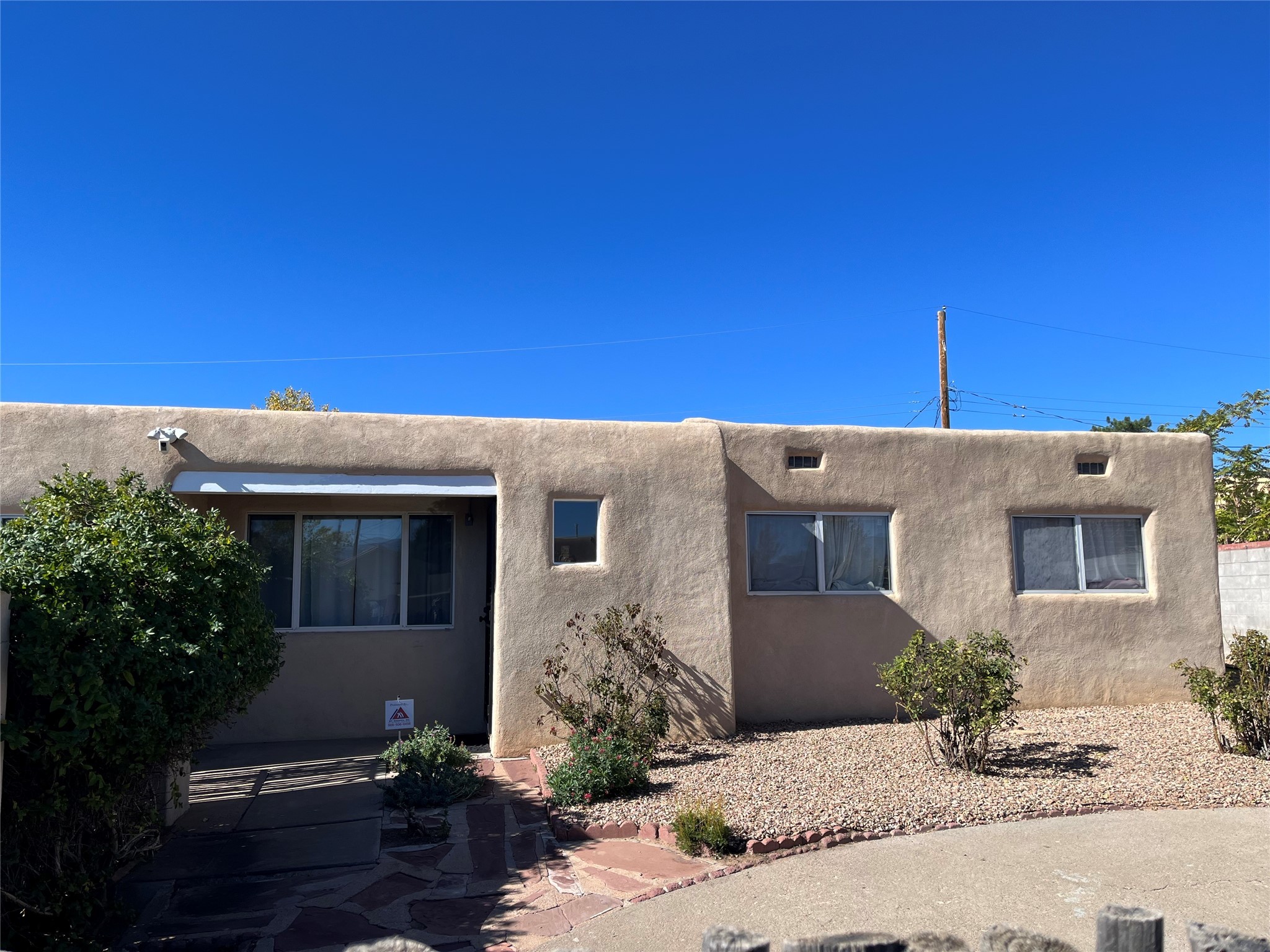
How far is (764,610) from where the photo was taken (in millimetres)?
9602

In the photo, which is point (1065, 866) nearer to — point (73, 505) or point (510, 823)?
point (510, 823)

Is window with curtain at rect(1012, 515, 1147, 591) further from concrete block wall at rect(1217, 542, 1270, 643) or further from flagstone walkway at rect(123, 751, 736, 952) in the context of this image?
flagstone walkway at rect(123, 751, 736, 952)

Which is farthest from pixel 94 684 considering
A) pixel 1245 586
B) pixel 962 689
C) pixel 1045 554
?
pixel 1245 586

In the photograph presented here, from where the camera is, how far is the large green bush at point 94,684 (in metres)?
4.14

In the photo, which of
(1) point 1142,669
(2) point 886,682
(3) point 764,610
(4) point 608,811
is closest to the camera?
(4) point 608,811

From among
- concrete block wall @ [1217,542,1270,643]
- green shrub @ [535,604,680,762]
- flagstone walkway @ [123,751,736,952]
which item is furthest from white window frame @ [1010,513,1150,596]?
flagstone walkway @ [123,751,736,952]

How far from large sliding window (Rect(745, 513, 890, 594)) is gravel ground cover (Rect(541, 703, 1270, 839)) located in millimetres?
1565

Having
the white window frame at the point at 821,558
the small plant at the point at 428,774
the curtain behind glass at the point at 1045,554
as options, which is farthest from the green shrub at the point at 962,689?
the small plant at the point at 428,774

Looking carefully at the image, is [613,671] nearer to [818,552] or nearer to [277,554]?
[818,552]

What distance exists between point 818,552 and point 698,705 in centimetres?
232

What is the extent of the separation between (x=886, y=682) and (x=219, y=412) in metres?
6.66

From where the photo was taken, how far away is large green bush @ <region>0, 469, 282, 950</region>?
4137 mm

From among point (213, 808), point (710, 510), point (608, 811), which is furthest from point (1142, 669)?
point (213, 808)

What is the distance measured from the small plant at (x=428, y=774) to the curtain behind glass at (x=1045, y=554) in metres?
6.64
